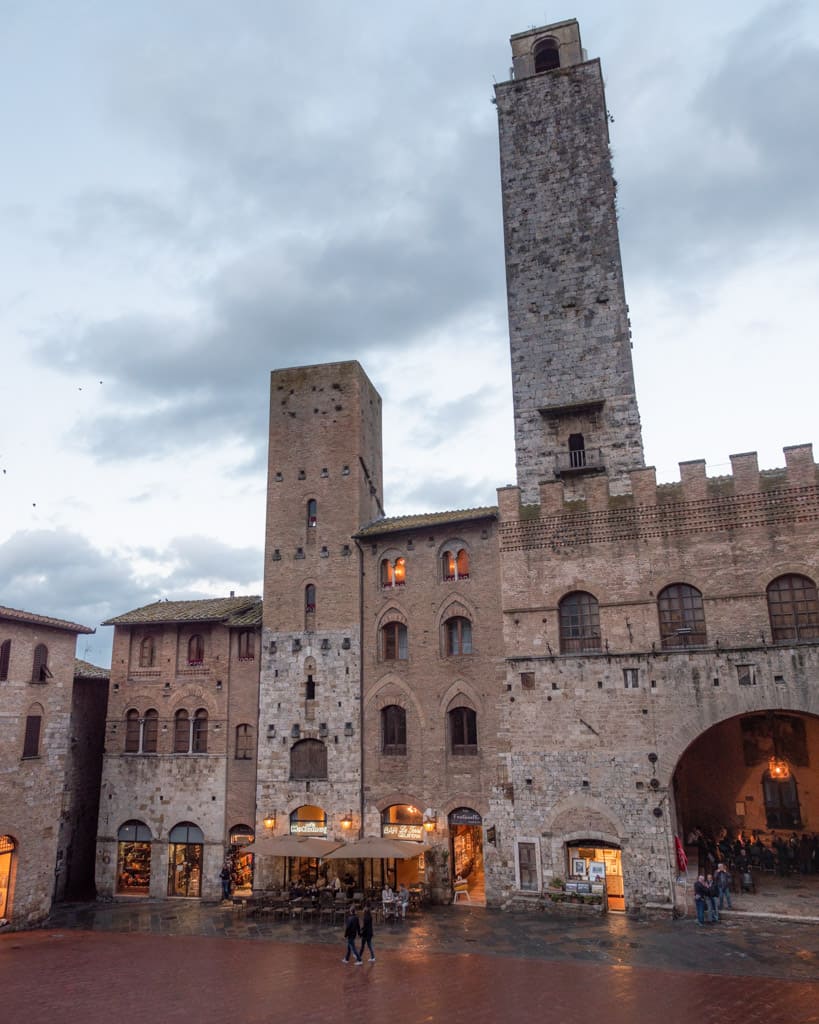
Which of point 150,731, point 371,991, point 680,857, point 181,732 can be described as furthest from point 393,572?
point 371,991

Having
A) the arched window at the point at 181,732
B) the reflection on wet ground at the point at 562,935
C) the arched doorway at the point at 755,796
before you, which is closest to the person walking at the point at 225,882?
the reflection on wet ground at the point at 562,935

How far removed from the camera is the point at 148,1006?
16.3 m

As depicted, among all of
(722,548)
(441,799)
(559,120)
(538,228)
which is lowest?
(441,799)

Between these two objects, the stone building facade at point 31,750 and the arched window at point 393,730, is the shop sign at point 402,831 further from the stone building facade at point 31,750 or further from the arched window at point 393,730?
the stone building facade at point 31,750

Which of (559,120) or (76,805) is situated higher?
(559,120)

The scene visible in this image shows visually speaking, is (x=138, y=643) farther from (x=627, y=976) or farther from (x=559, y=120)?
(x=559, y=120)

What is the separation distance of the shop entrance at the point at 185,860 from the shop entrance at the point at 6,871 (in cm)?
615

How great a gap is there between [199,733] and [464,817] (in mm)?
11810

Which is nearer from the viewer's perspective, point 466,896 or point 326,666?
point 466,896

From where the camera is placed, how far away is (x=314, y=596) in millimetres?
29922

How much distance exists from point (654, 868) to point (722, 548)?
401 inches

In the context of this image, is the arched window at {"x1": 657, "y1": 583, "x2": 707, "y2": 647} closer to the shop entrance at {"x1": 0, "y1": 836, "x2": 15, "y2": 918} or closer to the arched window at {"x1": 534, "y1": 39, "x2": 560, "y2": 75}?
the arched window at {"x1": 534, "y1": 39, "x2": 560, "y2": 75}

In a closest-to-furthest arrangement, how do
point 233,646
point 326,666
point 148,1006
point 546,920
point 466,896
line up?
point 148,1006 < point 546,920 < point 466,896 < point 326,666 < point 233,646

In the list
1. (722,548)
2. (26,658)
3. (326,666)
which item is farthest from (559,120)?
(26,658)
